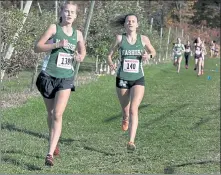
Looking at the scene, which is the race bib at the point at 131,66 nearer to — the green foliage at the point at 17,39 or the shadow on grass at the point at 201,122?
the shadow on grass at the point at 201,122

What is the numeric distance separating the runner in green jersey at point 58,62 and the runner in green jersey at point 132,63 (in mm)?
1345

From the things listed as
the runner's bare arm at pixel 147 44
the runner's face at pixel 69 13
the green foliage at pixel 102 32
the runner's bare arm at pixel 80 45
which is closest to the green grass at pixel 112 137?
the runner's bare arm at pixel 80 45

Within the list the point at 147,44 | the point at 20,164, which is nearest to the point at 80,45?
the point at 147,44

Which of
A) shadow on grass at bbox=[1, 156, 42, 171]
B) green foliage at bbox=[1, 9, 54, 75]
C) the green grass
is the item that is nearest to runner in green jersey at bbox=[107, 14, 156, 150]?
the green grass

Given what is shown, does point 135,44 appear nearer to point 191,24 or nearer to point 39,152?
point 39,152

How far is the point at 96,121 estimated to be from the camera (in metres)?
13.3

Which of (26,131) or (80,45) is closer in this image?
(80,45)

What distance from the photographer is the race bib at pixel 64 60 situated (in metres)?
7.72

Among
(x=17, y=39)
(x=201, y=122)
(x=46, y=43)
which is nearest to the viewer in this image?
(x=46, y=43)

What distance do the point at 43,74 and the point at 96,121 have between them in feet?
18.1

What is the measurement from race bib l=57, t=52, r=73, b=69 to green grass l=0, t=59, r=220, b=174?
128 cm

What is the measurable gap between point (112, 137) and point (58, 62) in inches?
146

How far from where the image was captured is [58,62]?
25.4 ft

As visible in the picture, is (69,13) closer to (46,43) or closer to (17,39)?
(46,43)
